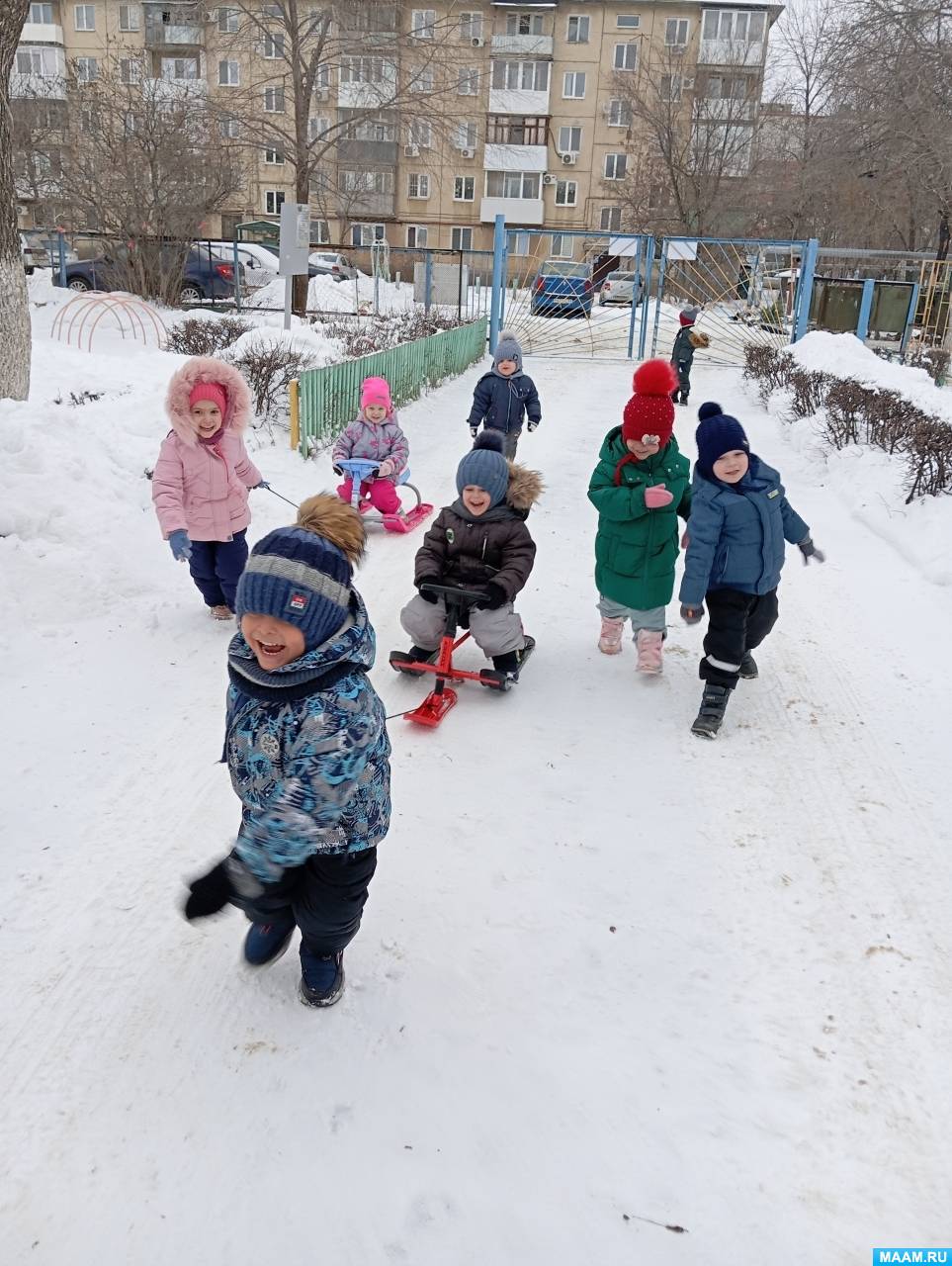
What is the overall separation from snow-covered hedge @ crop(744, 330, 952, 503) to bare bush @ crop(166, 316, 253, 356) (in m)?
7.54

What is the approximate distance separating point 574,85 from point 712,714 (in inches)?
1880

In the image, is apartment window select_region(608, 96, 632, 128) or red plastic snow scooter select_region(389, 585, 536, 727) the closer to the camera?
red plastic snow scooter select_region(389, 585, 536, 727)

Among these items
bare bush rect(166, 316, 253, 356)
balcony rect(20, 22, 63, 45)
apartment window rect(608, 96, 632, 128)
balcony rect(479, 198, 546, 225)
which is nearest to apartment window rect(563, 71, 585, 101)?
apartment window rect(608, 96, 632, 128)

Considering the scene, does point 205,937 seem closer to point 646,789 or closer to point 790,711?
point 646,789

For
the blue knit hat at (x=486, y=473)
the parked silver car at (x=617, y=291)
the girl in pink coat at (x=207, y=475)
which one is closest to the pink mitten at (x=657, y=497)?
the blue knit hat at (x=486, y=473)

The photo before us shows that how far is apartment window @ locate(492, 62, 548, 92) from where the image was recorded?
43.2m

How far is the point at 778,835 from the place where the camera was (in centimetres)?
343

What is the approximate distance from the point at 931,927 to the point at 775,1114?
1052 millimetres

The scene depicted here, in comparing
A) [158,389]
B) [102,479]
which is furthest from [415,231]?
[102,479]

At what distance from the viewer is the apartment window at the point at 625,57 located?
1677 inches

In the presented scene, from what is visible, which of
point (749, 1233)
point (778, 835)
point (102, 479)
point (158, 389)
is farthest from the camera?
point (158, 389)

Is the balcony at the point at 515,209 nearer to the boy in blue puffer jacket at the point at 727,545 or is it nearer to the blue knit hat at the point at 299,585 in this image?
the boy in blue puffer jacket at the point at 727,545

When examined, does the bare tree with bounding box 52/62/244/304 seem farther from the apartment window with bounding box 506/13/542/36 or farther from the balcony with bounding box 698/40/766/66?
the balcony with bounding box 698/40/766/66

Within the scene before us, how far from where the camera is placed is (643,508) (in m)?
4.43
